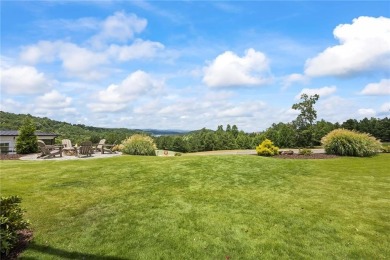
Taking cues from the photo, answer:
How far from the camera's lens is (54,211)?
728 cm

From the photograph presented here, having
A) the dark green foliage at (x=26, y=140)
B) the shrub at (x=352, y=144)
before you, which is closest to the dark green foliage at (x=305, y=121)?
the shrub at (x=352, y=144)

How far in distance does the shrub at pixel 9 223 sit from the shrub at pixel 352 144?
16049 mm

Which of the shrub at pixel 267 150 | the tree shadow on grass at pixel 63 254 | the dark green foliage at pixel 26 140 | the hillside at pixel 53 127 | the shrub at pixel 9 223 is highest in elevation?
the hillside at pixel 53 127

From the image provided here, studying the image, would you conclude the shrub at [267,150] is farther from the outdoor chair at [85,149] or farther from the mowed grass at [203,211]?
the outdoor chair at [85,149]

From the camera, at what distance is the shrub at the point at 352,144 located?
1662cm

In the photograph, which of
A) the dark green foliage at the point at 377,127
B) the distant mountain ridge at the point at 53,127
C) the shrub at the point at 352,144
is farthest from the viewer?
the dark green foliage at the point at 377,127

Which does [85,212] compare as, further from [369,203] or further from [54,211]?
[369,203]

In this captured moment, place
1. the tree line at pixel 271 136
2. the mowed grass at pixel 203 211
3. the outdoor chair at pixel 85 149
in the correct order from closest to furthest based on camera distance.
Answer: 1. the mowed grass at pixel 203 211
2. the outdoor chair at pixel 85 149
3. the tree line at pixel 271 136

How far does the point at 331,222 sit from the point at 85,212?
5.70 metres

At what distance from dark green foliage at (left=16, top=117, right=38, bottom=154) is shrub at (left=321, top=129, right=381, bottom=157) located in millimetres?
19769

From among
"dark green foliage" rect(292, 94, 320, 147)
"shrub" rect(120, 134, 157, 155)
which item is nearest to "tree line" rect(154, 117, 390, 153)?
"dark green foliage" rect(292, 94, 320, 147)

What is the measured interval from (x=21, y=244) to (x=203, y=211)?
388 cm

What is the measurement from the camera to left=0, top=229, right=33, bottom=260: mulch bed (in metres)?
5.32

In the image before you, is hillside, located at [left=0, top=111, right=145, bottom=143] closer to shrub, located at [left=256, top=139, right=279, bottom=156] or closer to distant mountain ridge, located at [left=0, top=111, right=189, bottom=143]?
distant mountain ridge, located at [left=0, top=111, right=189, bottom=143]
